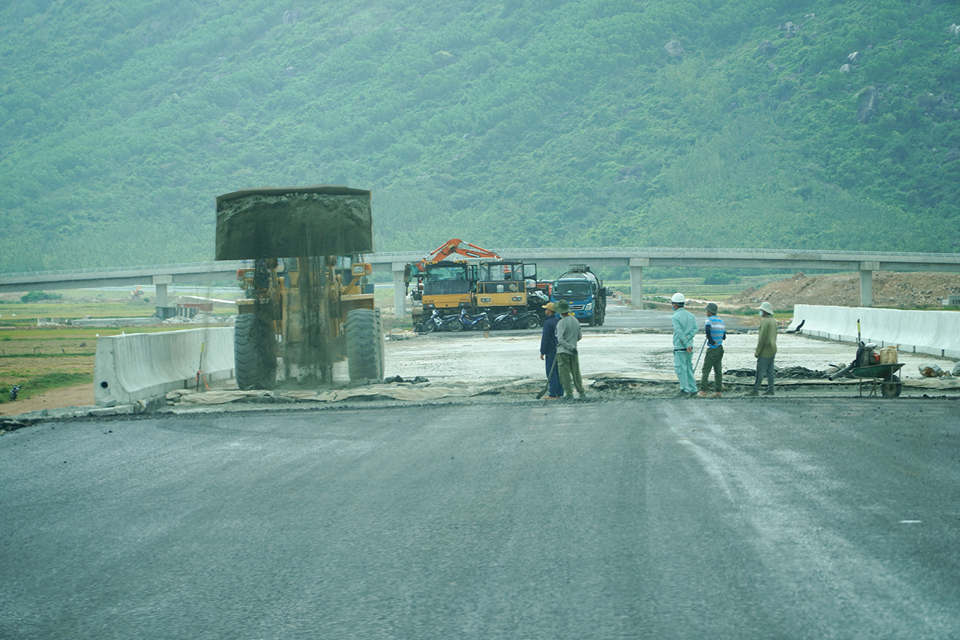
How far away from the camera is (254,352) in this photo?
18.8 m

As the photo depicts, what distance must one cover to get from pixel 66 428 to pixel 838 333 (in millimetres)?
27651

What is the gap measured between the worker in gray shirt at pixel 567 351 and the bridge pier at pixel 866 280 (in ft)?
246

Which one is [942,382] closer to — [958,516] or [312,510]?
[958,516]

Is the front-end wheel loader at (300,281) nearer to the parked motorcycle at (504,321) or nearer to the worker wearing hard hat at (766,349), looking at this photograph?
the worker wearing hard hat at (766,349)

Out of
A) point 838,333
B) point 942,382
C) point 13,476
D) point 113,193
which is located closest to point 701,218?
point 113,193

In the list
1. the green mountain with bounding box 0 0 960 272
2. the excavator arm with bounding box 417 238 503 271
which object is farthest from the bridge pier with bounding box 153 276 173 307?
the green mountain with bounding box 0 0 960 272

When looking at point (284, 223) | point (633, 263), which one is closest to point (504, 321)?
point (284, 223)

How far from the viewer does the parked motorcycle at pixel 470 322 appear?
46250 millimetres

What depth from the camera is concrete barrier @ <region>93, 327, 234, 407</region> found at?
16.8 m

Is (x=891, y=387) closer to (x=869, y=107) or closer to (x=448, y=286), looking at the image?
(x=448, y=286)

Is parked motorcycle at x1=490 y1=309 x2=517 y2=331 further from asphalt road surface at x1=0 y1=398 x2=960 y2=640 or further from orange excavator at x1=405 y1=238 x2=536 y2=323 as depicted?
asphalt road surface at x1=0 y1=398 x2=960 y2=640

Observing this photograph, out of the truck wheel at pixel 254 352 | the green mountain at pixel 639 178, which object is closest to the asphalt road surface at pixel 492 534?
the truck wheel at pixel 254 352

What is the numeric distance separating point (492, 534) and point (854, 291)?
3562 inches

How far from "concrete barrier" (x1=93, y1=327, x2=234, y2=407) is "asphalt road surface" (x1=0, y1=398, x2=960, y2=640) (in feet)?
12.7
